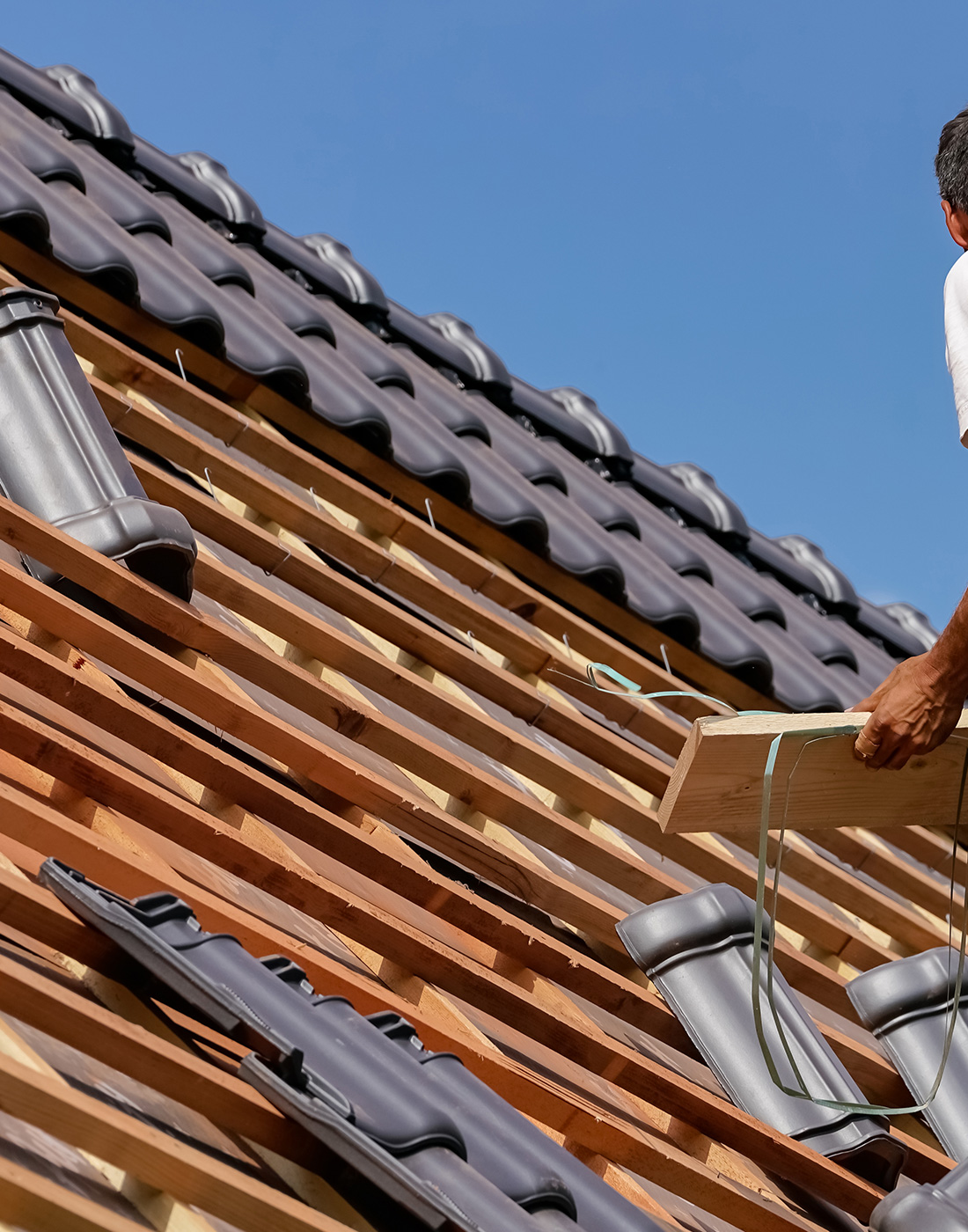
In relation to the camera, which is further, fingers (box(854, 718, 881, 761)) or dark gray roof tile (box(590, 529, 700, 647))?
dark gray roof tile (box(590, 529, 700, 647))

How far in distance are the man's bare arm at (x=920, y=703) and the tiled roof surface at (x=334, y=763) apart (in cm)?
70

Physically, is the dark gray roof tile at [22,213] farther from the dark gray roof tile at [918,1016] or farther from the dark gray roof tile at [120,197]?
the dark gray roof tile at [918,1016]

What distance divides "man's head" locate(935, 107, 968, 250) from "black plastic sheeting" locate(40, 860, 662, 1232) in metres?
1.42

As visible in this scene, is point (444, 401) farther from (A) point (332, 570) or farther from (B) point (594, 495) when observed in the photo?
(A) point (332, 570)

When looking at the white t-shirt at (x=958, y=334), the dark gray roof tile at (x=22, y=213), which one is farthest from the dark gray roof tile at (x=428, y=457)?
the white t-shirt at (x=958, y=334)

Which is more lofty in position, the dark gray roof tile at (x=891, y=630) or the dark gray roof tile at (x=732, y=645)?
the dark gray roof tile at (x=891, y=630)

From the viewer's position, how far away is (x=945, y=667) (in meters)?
2.25

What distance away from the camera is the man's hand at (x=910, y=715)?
2.29 metres

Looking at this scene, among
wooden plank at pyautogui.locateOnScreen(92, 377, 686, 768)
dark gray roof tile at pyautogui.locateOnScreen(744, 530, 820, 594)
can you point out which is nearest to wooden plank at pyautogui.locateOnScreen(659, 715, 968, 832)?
wooden plank at pyautogui.locateOnScreen(92, 377, 686, 768)

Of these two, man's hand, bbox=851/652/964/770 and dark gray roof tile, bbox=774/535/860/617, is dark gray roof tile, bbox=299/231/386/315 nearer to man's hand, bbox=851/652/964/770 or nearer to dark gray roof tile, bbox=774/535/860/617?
dark gray roof tile, bbox=774/535/860/617

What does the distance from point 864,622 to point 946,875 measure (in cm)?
248

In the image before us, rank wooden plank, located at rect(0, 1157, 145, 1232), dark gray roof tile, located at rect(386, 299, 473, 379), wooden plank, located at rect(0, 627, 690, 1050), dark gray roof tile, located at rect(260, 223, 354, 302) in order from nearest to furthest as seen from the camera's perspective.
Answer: wooden plank, located at rect(0, 1157, 145, 1232), wooden plank, located at rect(0, 627, 690, 1050), dark gray roof tile, located at rect(260, 223, 354, 302), dark gray roof tile, located at rect(386, 299, 473, 379)

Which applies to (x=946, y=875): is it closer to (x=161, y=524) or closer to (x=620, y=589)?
(x=620, y=589)

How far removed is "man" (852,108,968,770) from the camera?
2227 mm
